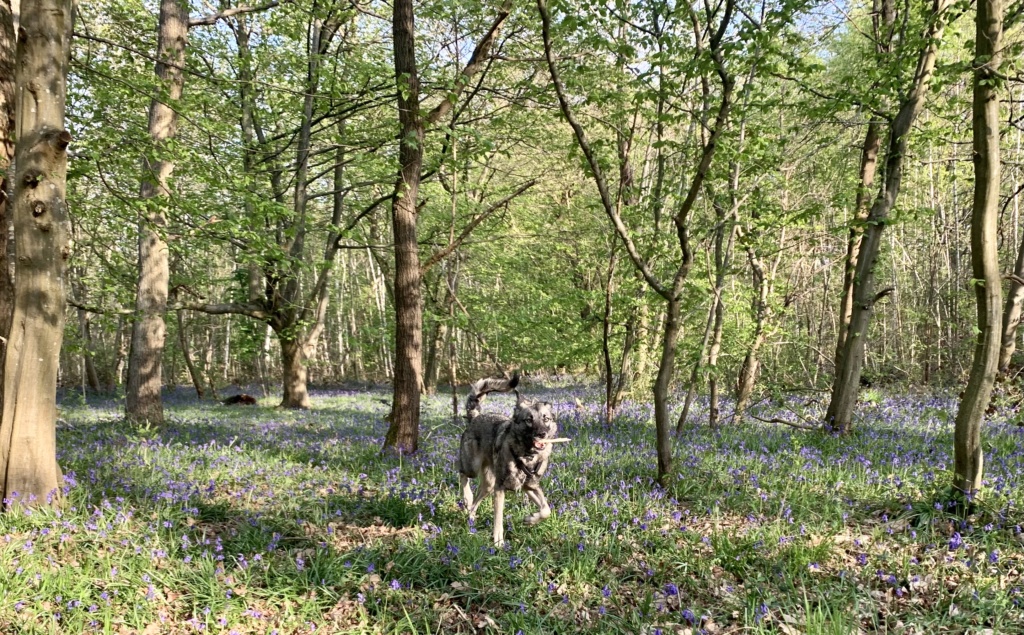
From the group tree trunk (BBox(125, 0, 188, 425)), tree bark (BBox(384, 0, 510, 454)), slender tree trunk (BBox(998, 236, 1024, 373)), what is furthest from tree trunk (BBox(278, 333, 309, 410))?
slender tree trunk (BBox(998, 236, 1024, 373))

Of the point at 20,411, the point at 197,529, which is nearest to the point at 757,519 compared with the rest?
the point at 197,529

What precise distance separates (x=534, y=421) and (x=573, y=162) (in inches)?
390

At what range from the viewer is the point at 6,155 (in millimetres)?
5320

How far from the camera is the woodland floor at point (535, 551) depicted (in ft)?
→ 12.2

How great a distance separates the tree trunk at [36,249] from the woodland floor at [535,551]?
57 centimetres

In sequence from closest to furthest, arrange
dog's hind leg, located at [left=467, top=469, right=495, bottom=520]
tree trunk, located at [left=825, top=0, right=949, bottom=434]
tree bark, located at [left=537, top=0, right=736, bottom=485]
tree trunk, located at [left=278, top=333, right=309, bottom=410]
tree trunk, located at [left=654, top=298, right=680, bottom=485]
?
dog's hind leg, located at [left=467, top=469, right=495, bottom=520]
tree bark, located at [left=537, top=0, right=736, bottom=485]
tree trunk, located at [left=654, top=298, right=680, bottom=485]
tree trunk, located at [left=825, top=0, right=949, bottom=434]
tree trunk, located at [left=278, top=333, right=309, bottom=410]

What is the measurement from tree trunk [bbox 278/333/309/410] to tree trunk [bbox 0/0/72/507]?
1261cm

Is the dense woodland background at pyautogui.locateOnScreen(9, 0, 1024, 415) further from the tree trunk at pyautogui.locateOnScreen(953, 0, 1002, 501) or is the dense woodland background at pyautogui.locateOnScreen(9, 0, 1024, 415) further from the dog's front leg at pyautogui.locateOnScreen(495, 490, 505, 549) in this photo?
the dog's front leg at pyautogui.locateOnScreen(495, 490, 505, 549)

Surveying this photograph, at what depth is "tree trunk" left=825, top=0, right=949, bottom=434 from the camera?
7320 mm

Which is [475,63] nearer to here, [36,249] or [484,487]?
[36,249]

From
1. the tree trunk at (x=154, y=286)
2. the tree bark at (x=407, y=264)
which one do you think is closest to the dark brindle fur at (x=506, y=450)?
the tree bark at (x=407, y=264)

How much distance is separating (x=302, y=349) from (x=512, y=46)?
11.6m

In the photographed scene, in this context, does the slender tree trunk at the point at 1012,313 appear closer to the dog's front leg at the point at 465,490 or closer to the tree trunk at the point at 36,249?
the dog's front leg at the point at 465,490

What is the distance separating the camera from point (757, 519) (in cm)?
531
